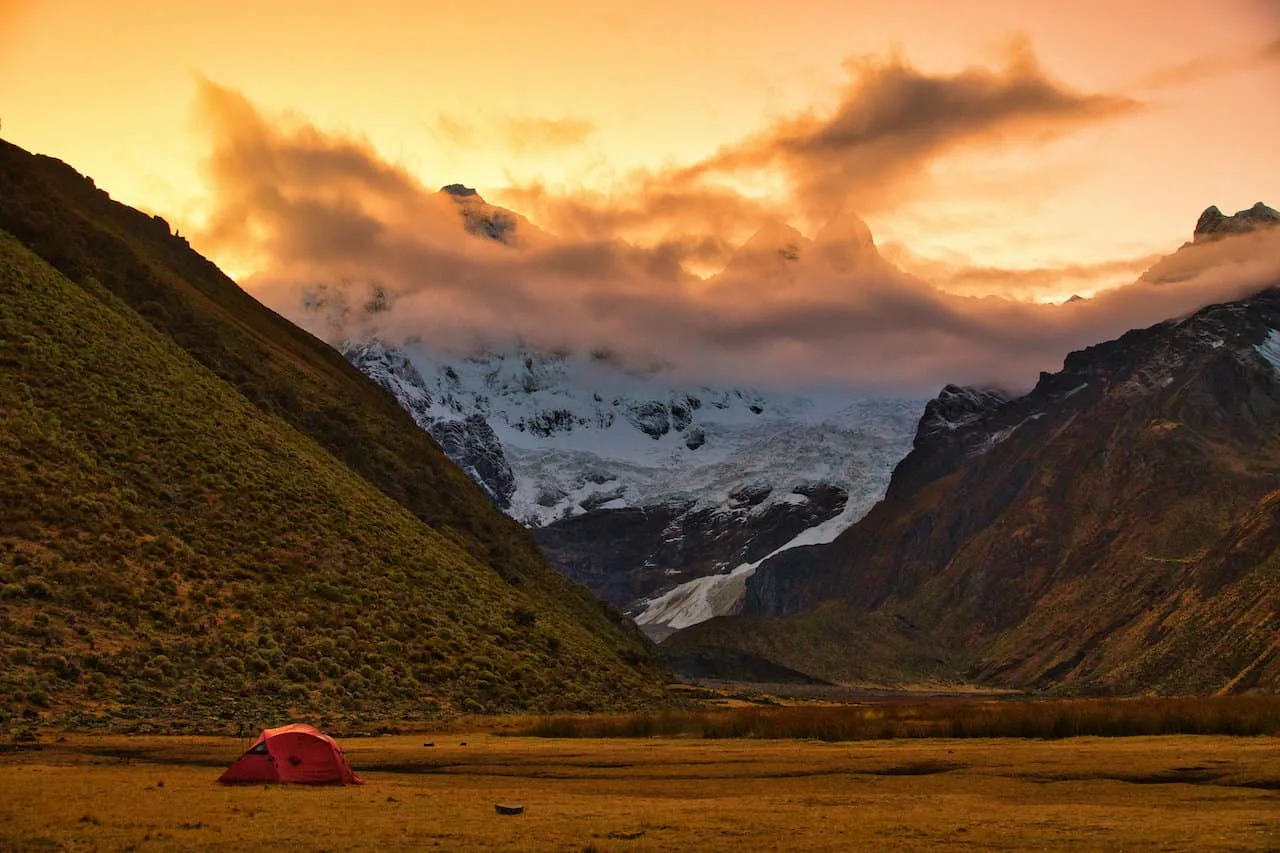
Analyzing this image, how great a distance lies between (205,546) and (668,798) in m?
55.2

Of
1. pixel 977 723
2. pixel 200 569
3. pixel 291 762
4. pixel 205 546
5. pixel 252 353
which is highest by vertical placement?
pixel 252 353

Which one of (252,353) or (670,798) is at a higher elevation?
(252,353)

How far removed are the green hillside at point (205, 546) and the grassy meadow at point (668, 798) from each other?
54.1 ft

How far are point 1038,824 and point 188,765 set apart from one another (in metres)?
29.2

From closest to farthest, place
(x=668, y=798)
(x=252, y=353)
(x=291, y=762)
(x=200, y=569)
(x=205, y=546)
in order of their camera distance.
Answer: (x=668, y=798), (x=291, y=762), (x=200, y=569), (x=205, y=546), (x=252, y=353)

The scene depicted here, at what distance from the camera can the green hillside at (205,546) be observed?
2776 inches

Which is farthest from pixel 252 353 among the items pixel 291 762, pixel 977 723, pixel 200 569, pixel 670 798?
pixel 670 798

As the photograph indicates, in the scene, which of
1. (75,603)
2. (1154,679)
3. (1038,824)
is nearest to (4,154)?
(75,603)

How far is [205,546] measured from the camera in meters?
86.1

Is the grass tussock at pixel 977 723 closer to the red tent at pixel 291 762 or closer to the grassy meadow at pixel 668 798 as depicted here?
the grassy meadow at pixel 668 798

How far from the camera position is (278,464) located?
10475cm

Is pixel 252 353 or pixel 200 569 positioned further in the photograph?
pixel 252 353

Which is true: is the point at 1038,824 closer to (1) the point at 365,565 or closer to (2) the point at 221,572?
(2) the point at 221,572

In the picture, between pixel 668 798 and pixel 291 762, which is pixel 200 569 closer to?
pixel 291 762
